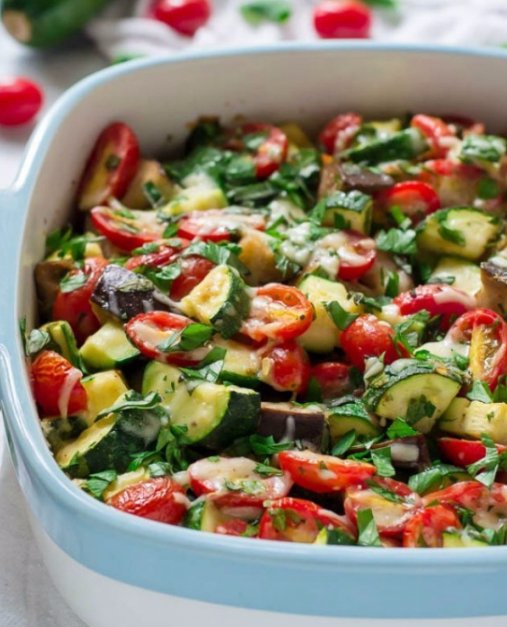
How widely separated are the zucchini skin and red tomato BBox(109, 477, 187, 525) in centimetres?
254

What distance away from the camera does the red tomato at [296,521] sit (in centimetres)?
233

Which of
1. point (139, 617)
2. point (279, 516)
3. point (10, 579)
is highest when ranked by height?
point (279, 516)

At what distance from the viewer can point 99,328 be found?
9.71 feet

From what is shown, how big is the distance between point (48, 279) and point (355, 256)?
0.78 meters

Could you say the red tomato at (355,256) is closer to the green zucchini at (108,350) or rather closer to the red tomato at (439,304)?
the red tomato at (439,304)

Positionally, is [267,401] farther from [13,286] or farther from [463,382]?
[13,286]

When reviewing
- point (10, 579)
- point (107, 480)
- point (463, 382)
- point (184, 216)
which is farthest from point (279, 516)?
point (184, 216)

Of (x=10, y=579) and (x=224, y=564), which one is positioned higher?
(x=224, y=564)

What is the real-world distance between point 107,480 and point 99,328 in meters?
0.57

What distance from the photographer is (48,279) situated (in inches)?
119

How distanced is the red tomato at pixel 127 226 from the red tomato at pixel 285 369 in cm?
58

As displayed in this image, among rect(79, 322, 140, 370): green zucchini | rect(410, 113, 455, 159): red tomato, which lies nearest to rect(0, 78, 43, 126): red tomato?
rect(410, 113, 455, 159): red tomato

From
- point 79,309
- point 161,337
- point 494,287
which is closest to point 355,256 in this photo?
point 494,287

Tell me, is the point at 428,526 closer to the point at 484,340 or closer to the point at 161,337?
the point at 484,340
